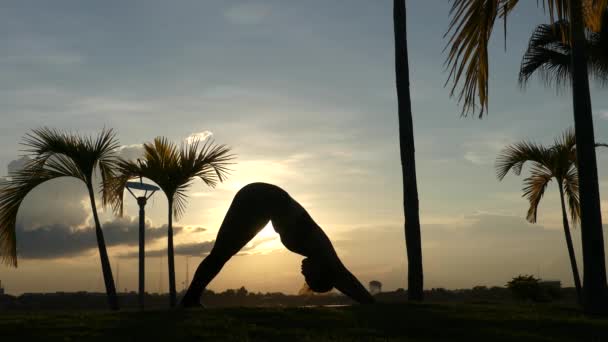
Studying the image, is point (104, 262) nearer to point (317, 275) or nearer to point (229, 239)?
point (229, 239)

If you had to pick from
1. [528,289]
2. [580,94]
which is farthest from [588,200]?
[528,289]

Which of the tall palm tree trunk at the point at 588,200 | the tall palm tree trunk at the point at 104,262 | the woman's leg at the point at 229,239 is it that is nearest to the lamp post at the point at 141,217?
the tall palm tree trunk at the point at 104,262

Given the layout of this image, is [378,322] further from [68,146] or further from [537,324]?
[68,146]

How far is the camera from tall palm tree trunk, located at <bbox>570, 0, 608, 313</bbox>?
1078cm

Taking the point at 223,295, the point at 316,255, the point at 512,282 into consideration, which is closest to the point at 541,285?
the point at 512,282

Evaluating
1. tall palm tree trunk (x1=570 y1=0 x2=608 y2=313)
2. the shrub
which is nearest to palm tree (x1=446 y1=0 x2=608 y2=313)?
tall palm tree trunk (x1=570 y1=0 x2=608 y2=313)

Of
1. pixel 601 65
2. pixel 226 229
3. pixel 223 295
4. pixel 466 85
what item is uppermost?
pixel 601 65

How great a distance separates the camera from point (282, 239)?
466 inches

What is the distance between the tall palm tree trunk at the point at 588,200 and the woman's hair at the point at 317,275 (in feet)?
14.7

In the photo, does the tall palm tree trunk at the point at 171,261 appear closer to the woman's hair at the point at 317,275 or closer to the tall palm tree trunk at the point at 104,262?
the tall palm tree trunk at the point at 104,262

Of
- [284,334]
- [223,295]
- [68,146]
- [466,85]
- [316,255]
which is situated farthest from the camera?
[223,295]

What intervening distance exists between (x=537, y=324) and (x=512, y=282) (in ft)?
33.9

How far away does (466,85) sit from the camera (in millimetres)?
10703

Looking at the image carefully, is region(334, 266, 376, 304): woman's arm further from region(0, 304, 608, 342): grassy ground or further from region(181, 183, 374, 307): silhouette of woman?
region(0, 304, 608, 342): grassy ground
